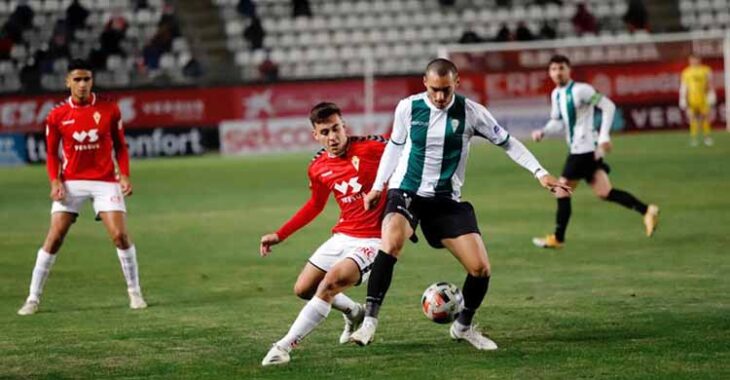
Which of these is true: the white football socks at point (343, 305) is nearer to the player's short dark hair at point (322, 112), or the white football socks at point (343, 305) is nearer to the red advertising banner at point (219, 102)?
the player's short dark hair at point (322, 112)

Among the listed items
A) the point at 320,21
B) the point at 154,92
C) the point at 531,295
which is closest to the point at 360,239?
the point at 531,295

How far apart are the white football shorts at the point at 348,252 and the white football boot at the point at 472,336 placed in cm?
74

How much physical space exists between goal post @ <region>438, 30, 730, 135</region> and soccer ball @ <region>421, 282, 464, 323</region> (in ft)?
79.8

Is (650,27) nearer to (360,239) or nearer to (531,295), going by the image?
(531,295)

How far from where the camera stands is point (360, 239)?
966 centimetres

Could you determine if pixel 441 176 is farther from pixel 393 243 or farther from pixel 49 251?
pixel 49 251

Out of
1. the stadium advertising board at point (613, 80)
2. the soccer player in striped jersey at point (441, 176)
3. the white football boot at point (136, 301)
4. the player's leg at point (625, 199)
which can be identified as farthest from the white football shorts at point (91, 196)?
the stadium advertising board at point (613, 80)

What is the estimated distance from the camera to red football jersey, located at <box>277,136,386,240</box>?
9742mm

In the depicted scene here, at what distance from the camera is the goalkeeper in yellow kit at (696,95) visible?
31719 mm

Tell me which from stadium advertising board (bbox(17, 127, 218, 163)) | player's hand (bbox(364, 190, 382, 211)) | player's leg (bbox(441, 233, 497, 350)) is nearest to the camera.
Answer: player's hand (bbox(364, 190, 382, 211))

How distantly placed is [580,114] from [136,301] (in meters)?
6.43

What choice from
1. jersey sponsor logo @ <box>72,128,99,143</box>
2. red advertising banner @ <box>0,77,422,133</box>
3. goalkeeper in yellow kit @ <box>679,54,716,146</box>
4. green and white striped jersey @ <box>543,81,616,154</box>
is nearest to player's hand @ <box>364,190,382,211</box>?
jersey sponsor logo @ <box>72,128,99,143</box>

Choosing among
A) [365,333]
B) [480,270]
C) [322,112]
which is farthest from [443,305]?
[322,112]

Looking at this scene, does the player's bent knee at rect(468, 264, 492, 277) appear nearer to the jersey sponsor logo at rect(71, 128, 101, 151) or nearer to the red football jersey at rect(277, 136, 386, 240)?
the red football jersey at rect(277, 136, 386, 240)
